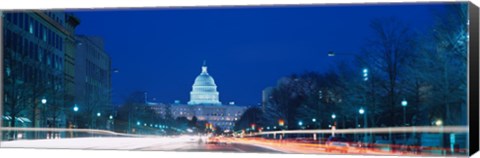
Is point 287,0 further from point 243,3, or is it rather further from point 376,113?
point 376,113

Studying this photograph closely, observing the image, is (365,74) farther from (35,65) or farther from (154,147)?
(35,65)

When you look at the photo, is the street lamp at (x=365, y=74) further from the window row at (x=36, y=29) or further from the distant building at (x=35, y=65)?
the window row at (x=36, y=29)

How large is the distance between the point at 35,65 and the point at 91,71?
42989mm

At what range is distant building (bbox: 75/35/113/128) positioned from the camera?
89062 millimetres

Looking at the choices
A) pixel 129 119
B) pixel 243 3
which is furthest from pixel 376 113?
pixel 129 119

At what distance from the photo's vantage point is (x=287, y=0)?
28781mm

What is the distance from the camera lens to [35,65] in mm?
68250

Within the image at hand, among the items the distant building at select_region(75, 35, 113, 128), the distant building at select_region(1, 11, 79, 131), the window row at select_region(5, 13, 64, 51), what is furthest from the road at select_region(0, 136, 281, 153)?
the distant building at select_region(75, 35, 113, 128)

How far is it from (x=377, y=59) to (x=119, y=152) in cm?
2514

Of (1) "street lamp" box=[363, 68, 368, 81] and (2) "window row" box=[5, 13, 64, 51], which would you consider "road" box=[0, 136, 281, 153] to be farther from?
(2) "window row" box=[5, 13, 64, 51]

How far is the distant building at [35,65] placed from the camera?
190 feet

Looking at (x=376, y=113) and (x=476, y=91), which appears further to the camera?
(x=376, y=113)

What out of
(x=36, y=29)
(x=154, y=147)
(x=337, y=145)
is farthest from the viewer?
(x=36, y=29)

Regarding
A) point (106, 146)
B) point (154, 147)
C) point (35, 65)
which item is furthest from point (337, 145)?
point (35, 65)
